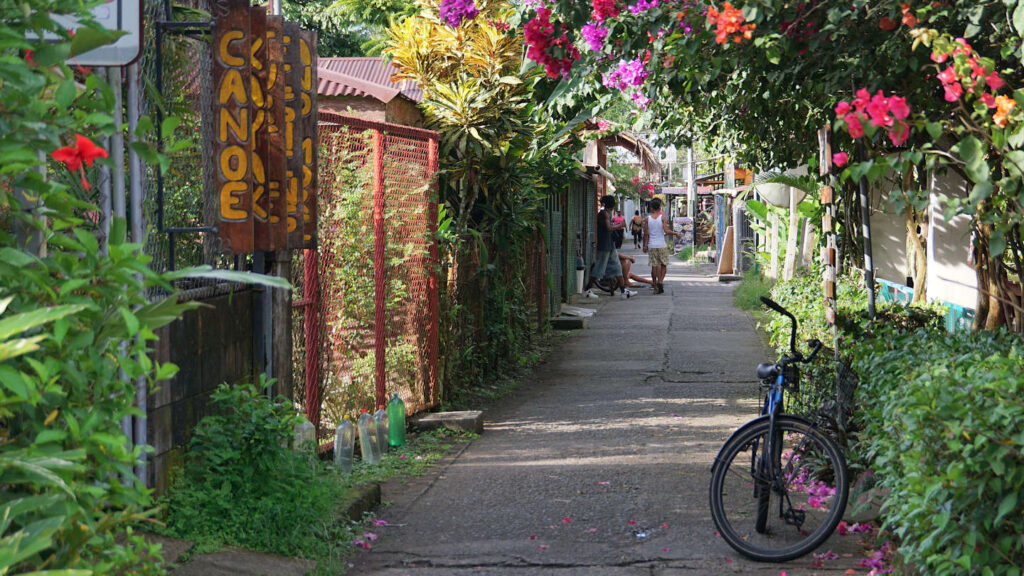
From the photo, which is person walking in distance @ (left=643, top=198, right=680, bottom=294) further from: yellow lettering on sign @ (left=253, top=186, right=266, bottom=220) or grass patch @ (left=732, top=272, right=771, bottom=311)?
yellow lettering on sign @ (left=253, top=186, right=266, bottom=220)

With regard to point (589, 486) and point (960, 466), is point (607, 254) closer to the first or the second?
point (589, 486)

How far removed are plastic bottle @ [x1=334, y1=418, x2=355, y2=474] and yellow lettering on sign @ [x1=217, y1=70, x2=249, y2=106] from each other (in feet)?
7.57

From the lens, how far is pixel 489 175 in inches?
445

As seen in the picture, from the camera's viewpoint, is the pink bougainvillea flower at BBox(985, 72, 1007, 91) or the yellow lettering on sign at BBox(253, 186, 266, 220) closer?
the pink bougainvillea flower at BBox(985, 72, 1007, 91)

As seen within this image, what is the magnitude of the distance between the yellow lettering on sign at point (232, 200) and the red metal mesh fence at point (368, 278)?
134cm

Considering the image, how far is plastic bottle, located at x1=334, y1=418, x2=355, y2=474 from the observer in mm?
7125

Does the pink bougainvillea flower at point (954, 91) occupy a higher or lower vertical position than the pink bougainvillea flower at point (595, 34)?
lower

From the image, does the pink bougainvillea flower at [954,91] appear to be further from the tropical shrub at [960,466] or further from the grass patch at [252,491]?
the grass patch at [252,491]

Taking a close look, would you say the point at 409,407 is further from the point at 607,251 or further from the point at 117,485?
the point at 607,251

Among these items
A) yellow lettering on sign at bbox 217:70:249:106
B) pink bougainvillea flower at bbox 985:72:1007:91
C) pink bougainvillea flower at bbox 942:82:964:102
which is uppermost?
yellow lettering on sign at bbox 217:70:249:106

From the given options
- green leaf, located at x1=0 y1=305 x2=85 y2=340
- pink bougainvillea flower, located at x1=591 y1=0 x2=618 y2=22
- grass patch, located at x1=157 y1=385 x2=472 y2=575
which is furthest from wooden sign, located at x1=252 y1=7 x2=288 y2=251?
green leaf, located at x1=0 y1=305 x2=85 y2=340

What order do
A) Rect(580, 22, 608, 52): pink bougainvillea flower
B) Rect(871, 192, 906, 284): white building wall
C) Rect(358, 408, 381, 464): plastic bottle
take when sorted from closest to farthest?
Rect(580, 22, 608, 52): pink bougainvillea flower
Rect(358, 408, 381, 464): plastic bottle
Rect(871, 192, 906, 284): white building wall

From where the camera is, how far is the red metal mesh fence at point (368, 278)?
7301mm

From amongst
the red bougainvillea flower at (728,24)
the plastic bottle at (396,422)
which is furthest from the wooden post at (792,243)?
the red bougainvillea flower at (728,24)
